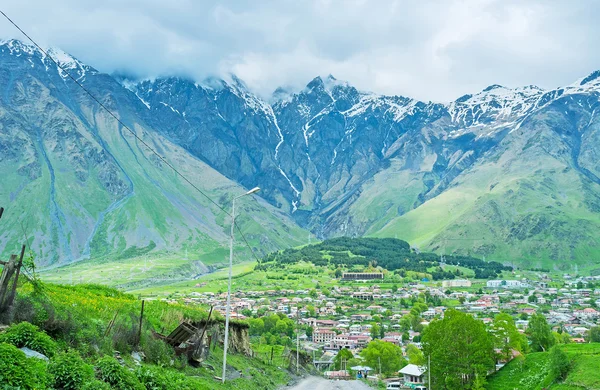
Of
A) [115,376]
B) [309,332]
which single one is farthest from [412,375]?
[115,376]

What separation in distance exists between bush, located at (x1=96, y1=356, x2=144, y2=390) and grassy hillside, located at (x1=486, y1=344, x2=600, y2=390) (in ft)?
87.5

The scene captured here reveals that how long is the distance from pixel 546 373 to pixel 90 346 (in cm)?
3465

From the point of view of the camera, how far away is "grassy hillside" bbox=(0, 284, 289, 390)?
12.8 metres

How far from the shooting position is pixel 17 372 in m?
11.5

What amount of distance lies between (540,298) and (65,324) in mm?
178034

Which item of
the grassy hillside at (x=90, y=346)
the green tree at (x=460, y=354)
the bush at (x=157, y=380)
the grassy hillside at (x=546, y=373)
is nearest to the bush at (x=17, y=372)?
the grassy hillside at (x=90, y=346)

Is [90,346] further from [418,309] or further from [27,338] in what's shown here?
[418,309]

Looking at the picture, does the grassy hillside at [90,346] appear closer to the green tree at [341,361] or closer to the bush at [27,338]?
the bush at [27,338]

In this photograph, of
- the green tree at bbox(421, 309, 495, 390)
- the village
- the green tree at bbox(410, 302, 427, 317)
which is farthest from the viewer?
the green tree at bbox(410, 302, 427, 317)

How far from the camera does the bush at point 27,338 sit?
1490cm

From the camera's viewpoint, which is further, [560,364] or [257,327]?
[257,327]

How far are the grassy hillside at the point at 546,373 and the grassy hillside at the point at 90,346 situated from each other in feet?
65.2

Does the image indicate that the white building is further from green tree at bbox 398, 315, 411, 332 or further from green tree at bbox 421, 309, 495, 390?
green tree at bbox 398, 315, 411, 332

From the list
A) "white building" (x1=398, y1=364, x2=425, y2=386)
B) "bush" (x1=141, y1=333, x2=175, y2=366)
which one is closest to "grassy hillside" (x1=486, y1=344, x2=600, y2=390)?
"bush" (x1=141, y1=333, x2=175, y2=366)
